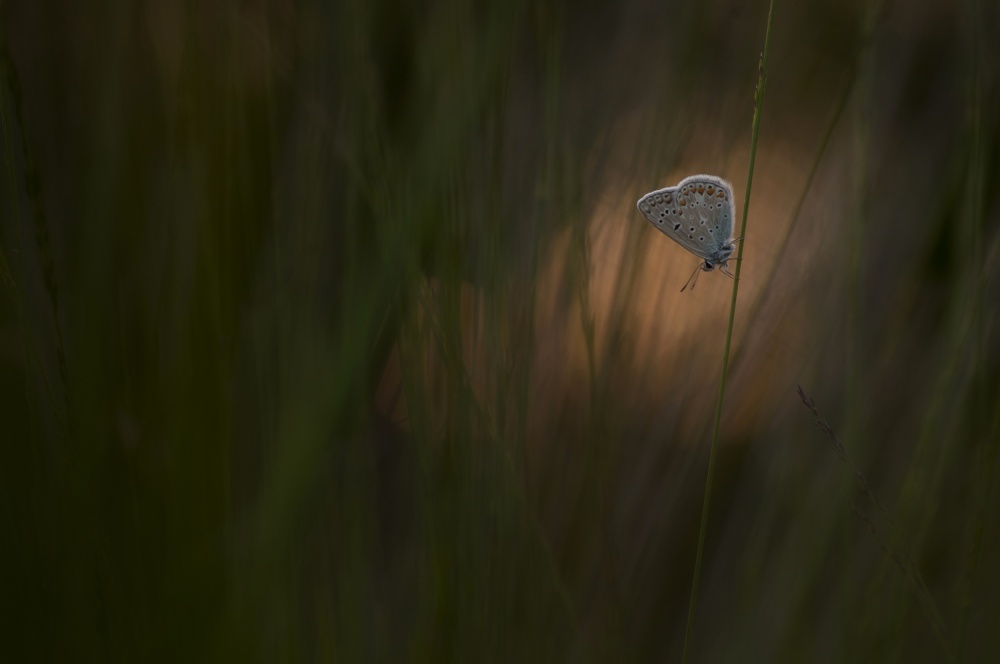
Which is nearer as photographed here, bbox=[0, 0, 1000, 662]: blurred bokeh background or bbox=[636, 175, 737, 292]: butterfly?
bbox=[0, 0, 1000, 662]: blurred bokeh background

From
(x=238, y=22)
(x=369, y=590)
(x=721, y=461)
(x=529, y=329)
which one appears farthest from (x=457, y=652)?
(x=721, y=461)

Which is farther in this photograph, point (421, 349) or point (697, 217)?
point (697, 217)

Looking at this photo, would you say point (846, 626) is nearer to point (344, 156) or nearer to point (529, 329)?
point (529, 329)

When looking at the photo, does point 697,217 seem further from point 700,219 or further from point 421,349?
point 421,349

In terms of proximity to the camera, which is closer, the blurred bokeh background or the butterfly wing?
the blurred bokeh background

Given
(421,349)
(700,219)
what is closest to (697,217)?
(700,219)
